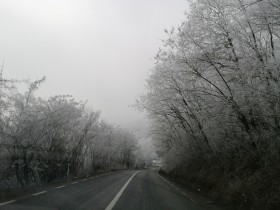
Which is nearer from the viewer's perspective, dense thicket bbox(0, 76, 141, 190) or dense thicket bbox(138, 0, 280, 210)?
dense thicket bbox(138, 0, 280, 210)

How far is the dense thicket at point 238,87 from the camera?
10.3 meters

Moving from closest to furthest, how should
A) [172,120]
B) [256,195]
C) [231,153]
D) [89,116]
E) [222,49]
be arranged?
[256,195]
[222,49]
[231,153]
[172,120]
[89,116]

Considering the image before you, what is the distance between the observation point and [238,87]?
11867 millimetres

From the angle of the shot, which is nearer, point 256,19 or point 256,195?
point 256,195

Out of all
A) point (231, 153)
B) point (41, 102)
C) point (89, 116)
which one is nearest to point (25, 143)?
point (41, 102)

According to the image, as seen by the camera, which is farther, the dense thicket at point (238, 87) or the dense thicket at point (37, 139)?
the dense thicket at point (37, 139)

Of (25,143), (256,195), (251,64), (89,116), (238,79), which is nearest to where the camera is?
(256,195)

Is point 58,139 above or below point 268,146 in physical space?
above

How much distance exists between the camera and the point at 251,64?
1089 cm

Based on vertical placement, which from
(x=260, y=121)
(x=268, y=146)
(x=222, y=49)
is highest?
(x=222, y=49)

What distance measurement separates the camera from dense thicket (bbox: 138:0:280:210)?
406 inches

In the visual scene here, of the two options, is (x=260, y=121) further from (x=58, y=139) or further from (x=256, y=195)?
(x=58, y=139)

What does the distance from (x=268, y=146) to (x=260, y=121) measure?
157cm

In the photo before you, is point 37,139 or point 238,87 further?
point 37,139
